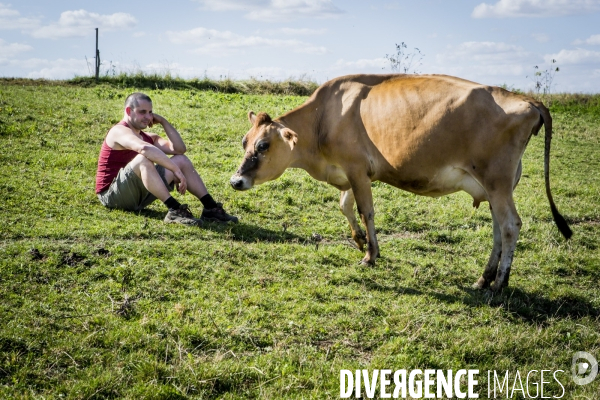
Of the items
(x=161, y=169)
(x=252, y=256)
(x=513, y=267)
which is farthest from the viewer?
(x=161, y=169)

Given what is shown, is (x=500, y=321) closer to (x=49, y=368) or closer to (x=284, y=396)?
(x=284, y=396)

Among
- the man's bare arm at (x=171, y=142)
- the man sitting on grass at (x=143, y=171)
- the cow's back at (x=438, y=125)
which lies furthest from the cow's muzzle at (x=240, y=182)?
the cow's back at (x=438, y=125)

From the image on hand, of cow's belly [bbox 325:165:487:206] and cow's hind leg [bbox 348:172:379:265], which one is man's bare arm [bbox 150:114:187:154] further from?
cow's belly [bbox 325:165:487:206]

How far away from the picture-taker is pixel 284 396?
17.5ft

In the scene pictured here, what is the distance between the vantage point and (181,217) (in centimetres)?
968

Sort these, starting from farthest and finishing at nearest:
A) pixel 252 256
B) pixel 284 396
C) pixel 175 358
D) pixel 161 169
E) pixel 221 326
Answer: pixel 161 169 < pixel 252 256 < pixel 221 326 < pixel 175 358 < pixel 284 396

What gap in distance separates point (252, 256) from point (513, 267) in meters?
3.81

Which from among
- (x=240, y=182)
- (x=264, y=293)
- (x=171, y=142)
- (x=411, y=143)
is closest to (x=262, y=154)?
(x=240, y=182)

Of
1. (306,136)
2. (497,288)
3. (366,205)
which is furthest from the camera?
(306,136)

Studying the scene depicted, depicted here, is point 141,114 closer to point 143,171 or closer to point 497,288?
point 143,171

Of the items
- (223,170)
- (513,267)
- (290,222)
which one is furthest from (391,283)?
(223,170)

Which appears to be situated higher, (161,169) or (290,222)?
(161,169)

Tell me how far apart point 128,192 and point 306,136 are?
3049mm

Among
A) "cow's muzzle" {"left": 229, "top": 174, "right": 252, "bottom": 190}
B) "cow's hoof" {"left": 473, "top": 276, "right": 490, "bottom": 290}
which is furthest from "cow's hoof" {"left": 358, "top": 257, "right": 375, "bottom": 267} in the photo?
"cow's muzzle" {"left": 229, "top": 174, "right": 252, "bottom": 190}
